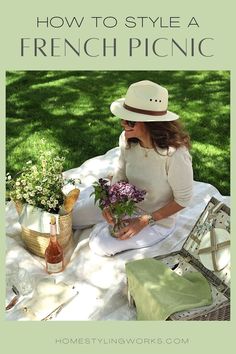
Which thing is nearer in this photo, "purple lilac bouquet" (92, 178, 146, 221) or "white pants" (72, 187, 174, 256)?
"purple lilac bouquet" (92, 178, 146, 221)

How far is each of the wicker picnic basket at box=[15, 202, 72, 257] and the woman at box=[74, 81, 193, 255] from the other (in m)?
0.17

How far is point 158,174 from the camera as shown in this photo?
3.32 metres

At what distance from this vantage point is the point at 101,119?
16.4ft

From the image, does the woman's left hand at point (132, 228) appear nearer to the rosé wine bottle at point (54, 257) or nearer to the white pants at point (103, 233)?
the white pants at point (103, 233)

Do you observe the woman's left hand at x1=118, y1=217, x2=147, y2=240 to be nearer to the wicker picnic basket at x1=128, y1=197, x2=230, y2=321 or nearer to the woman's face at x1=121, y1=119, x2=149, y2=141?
the wicker picnic basket at x1=128, y1=197, x2=230, y2=321

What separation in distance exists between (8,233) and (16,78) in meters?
2.49

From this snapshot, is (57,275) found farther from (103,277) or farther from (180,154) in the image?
(180,154)

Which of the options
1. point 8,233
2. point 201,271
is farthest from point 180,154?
point 8,233

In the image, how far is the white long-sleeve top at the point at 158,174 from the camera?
10.6 feet

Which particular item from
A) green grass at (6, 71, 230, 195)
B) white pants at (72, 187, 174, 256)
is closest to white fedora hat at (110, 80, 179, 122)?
white pants at (72, 187, 174, 256)

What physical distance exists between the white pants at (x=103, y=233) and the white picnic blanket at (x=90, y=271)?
0.04 m

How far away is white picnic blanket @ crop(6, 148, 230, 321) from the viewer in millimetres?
3062

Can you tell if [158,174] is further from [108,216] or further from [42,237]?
[42,237]

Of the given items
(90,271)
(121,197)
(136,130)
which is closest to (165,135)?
(136,130)
